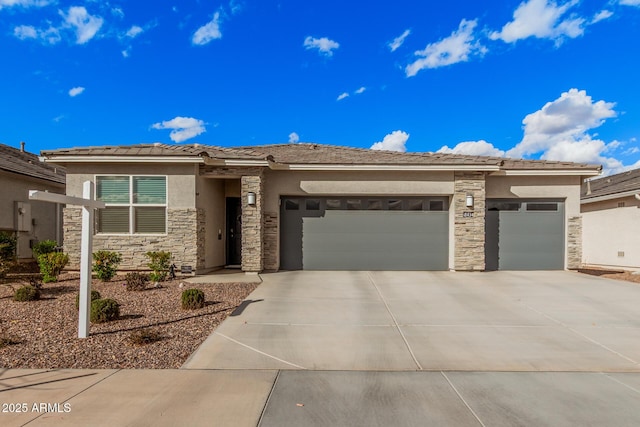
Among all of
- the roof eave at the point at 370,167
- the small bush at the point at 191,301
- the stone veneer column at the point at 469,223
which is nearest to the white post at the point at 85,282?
the small bush at the point at 191,301

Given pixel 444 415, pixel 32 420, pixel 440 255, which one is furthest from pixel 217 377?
pixel 440 255

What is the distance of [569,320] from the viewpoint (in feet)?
20.1

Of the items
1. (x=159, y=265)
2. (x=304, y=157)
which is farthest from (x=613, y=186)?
(x=159, y=265)

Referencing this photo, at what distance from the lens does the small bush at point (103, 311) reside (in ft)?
18.7

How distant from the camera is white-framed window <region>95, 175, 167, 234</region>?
10.2 meters

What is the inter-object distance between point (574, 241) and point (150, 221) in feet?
43.1

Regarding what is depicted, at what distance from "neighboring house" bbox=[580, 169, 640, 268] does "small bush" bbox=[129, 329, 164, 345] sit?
14.6 meters

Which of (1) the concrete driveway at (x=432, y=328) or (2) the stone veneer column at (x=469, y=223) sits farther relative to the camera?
(2) the stone veneer column at (x=469, y=223)

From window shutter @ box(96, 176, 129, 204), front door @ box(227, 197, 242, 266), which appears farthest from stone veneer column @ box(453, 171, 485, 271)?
window shutter @ box(96, 176, 129, 204)

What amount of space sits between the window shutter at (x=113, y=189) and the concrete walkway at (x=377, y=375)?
18.9ft

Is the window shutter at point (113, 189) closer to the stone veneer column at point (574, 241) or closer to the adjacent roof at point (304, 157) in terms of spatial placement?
the adjacent roof at point (304, 157)

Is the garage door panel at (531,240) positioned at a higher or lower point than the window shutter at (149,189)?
lower

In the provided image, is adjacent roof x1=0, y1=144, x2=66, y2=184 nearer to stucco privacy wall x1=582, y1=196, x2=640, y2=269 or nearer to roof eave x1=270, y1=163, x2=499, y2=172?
roof eave x1=270, y1=163, x2=499, y2=172

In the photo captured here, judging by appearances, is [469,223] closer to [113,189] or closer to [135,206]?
[135,206]
